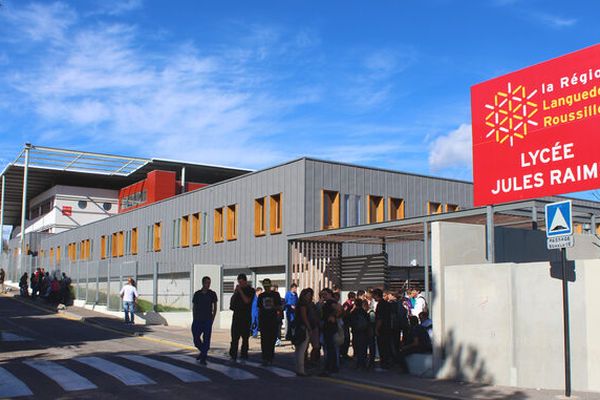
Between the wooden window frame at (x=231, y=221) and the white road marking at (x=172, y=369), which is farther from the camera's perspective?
the wooden window frame at (x=231, y=221)

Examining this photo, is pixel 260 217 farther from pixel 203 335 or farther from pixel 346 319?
pixel 203 335

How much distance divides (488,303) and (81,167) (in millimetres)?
51881

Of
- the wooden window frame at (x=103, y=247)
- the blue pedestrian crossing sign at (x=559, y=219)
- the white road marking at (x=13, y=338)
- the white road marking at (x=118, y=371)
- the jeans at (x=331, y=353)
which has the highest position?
the wooden window frame at (x=103, y=247)

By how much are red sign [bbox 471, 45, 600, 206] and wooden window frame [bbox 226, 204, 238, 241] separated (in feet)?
64.4

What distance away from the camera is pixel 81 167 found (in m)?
58.2

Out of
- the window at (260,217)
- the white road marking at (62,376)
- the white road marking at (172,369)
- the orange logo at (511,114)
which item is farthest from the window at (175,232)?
the orange logo at (511,114)

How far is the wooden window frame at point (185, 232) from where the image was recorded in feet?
118

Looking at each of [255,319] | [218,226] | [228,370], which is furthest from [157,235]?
[228,370]

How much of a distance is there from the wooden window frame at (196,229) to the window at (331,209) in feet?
30.2

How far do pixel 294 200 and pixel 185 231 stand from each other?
10.6 metres

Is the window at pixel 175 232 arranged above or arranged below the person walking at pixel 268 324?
above

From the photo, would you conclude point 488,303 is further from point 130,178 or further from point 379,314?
point 130,178

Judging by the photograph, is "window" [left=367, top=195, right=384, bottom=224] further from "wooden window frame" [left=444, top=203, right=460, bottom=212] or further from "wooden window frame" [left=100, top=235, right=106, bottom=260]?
"wooden window frame" [left=100, top=235, right=106, bottom=260]

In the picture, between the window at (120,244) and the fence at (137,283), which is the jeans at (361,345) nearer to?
the fence at (137,283)
